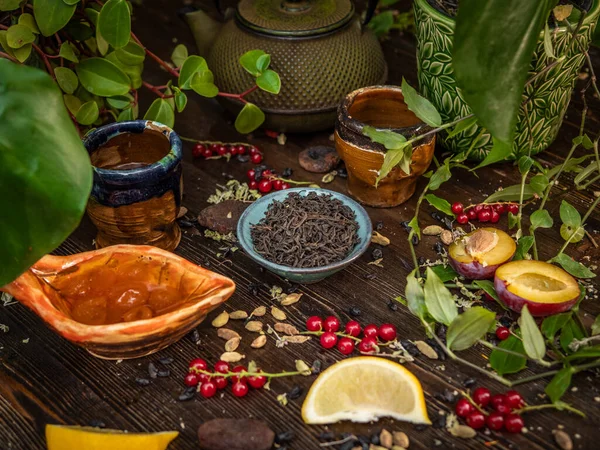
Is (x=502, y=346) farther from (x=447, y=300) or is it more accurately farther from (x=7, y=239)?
(x=7, y=239)

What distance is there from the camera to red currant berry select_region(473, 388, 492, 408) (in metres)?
0.79

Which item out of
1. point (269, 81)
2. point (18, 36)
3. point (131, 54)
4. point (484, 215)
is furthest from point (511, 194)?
Answer: point (18, 36)

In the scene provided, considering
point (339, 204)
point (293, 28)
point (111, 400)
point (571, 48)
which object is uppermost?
point (571, 48)

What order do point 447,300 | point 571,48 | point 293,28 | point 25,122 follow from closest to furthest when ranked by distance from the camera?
point 25,122 < point 447,300 < point 571,48 < point 293,28

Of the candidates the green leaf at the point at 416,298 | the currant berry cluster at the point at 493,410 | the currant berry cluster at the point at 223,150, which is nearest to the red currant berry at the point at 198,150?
the currant berry cluster at the point at 223,150

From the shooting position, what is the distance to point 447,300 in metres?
0.81

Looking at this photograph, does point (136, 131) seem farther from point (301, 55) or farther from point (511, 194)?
point (511, 194)

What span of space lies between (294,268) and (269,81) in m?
0.32

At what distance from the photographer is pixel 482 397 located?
0.79m

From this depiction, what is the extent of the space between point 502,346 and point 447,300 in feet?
0.33

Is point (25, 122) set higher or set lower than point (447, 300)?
higher

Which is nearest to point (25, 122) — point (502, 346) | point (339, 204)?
A: point (339, 204)

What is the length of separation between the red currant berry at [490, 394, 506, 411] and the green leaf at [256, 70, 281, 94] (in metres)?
0.55

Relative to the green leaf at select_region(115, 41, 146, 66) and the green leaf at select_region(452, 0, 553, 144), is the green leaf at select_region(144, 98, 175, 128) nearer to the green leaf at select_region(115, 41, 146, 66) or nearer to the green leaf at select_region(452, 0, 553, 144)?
the green leaf at select_region(115, 41, 146, 66)
